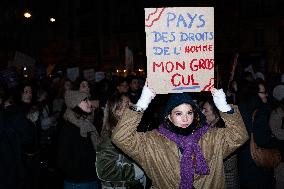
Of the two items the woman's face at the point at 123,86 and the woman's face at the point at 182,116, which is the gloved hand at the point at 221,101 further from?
the woman's face at the point at 123,86

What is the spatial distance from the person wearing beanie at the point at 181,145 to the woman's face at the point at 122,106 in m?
1.16

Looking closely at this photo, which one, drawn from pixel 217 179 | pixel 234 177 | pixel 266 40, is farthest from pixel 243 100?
pixel 266 40

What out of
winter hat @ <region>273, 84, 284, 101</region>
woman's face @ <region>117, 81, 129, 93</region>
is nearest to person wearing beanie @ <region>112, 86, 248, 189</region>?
winter hat @ <region>273, 84, 284, 101</region>

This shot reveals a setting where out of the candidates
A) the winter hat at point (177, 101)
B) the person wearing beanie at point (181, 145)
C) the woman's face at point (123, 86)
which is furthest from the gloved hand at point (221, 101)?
the woman's face at point (123, 86)

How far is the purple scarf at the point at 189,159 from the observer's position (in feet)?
12.4

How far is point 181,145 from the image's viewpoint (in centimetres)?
383

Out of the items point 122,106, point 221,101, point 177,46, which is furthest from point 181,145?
point 122,106

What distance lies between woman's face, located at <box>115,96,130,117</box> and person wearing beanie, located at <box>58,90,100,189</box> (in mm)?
752

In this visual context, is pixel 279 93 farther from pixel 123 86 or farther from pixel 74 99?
pixel 123 86

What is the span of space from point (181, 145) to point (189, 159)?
133 mm

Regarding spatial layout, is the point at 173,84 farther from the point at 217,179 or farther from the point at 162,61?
the point at 217,179

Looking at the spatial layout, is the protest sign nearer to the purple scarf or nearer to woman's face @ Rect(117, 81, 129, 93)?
the purple scarf

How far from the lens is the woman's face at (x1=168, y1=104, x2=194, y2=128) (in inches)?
152

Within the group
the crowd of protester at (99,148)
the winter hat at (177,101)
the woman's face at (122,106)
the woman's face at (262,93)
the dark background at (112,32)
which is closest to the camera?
the winter hat at (177,101)
